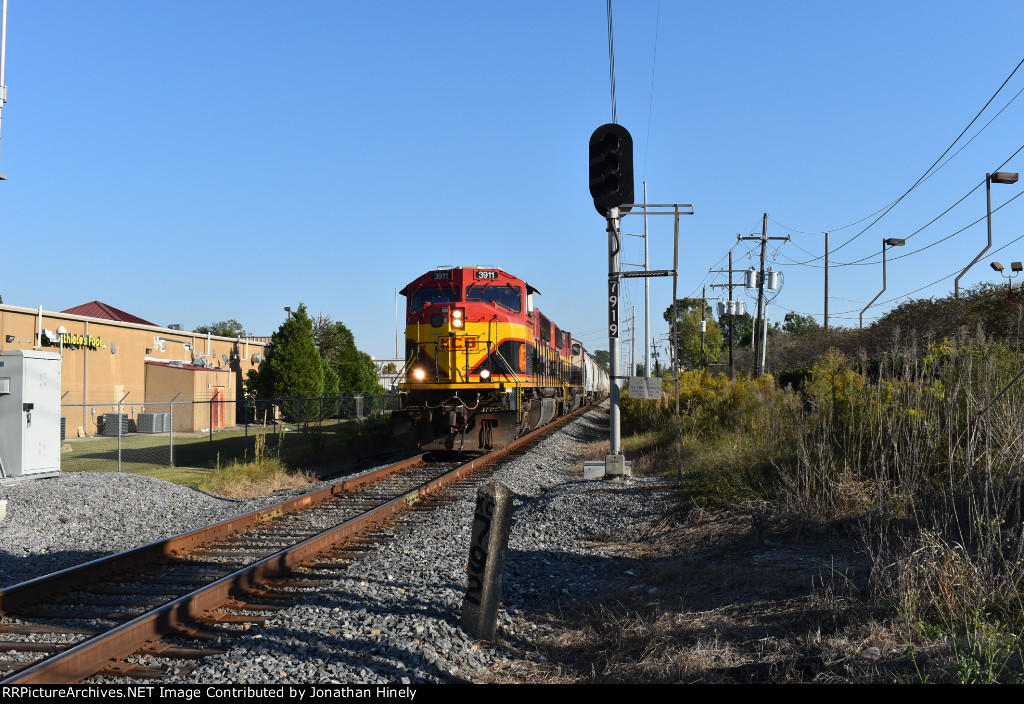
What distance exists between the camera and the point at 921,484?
283 inches

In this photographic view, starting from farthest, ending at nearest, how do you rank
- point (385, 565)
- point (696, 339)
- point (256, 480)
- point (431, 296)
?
point (696, 339)
point (431, 296)
point (256, 480)
point (385, 565)

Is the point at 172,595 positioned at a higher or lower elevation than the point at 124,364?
lower

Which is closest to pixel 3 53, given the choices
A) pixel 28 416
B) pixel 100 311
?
pixel 28 416

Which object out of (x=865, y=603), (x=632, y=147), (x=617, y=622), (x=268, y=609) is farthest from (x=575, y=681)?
(x=632, y=147)

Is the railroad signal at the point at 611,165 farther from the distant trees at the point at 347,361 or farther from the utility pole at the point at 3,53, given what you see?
the distant trees at the point at 347,361

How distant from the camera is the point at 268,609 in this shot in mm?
5641

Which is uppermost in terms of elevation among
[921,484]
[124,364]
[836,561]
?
[124,364]

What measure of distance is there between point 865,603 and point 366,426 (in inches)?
697

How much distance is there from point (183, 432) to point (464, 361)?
24717 mm

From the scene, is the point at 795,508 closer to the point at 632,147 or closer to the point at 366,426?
the point at 632,147

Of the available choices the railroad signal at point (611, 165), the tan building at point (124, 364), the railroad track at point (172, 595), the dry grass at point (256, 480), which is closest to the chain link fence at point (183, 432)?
the tan building at point (124, 364)

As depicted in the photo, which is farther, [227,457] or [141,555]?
[227,457]

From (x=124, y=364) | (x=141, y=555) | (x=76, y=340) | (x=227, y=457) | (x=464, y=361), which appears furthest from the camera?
(x=124, y=364)

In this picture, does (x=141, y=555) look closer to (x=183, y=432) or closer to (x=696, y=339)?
(x=183, y=432)
